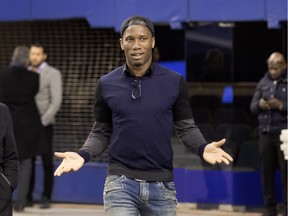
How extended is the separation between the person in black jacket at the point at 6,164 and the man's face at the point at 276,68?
4.22m

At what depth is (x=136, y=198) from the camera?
4.86 metres

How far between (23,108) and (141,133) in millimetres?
5005

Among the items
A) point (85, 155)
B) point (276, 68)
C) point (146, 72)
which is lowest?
point (276, 68)

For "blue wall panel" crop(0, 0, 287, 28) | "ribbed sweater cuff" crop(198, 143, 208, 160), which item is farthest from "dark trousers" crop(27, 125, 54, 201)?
"ribbed sweater cuff" crop(198, 143, 208, 160)

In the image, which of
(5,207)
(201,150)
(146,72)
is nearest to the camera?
(201,150)

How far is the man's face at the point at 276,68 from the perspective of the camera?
362 inches

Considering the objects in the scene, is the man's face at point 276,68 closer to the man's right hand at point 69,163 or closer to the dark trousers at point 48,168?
the dark trousers at point 48,168

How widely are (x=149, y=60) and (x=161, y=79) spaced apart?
0.14 m

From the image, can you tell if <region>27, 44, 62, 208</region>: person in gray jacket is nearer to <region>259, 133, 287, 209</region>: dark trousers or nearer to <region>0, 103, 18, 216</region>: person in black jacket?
<region>259, 133, 287, 209</region>: dark trousers

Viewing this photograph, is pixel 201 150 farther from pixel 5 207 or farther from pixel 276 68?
pixel 276 68

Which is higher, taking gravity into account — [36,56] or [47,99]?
[36,56]

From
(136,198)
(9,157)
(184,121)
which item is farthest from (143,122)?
(9,157)

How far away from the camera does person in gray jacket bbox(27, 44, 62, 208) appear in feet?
33.0

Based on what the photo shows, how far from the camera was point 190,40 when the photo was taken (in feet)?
34.4
